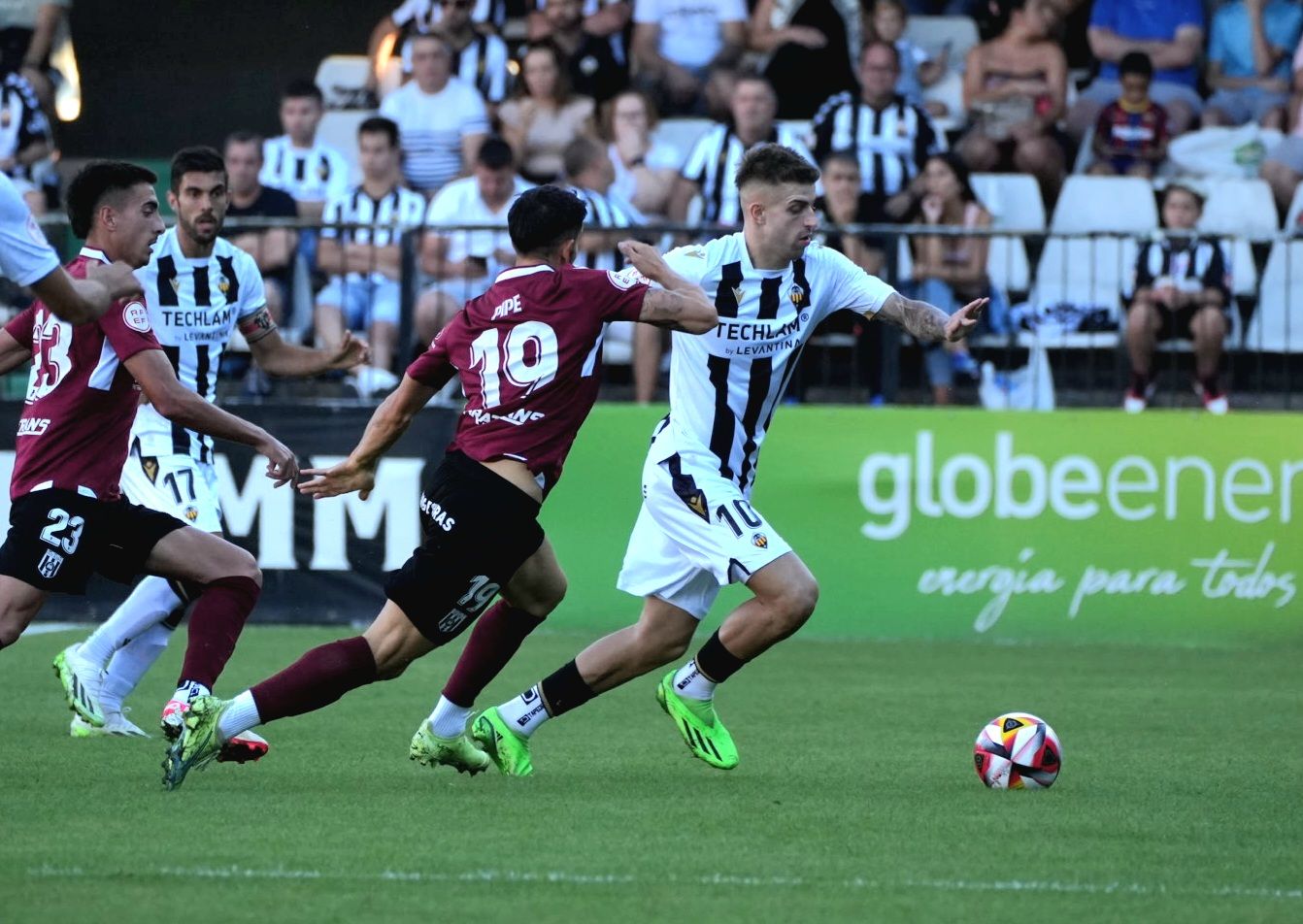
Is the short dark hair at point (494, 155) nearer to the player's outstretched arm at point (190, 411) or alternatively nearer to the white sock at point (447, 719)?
the player's outstretched arm at point (190, 411)

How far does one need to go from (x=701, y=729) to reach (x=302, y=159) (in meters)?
8.89

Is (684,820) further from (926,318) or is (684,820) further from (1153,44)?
(1153,44)

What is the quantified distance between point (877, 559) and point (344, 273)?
3842mm

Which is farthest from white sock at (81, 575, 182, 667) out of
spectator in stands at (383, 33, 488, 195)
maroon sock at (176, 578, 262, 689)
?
spectator in stands at (383, 33, 488, 195)

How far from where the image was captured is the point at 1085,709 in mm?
9938

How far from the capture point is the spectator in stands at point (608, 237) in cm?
1336

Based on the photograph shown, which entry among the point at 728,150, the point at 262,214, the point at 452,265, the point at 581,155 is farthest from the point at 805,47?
the point at 262,214

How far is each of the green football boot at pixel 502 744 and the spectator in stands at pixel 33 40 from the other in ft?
36.4

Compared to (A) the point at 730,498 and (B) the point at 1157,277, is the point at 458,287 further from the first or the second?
(A) the point at 730,498

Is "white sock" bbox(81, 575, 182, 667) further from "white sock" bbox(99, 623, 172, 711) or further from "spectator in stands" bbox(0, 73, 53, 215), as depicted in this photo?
"spectator in stands" bbox(0, 73, 53, 215)

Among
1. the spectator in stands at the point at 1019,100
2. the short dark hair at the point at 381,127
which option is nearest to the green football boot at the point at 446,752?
the short dark hair at the point at 381,127

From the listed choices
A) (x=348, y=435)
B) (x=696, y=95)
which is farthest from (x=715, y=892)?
(x=696, y=95)

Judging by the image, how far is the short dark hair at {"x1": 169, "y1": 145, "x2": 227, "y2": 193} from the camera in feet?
29.1

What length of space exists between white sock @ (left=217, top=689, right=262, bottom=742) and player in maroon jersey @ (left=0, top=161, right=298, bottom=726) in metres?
0.75
